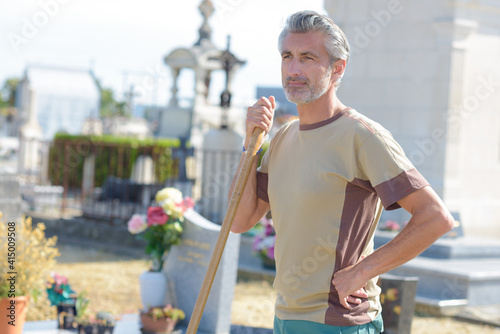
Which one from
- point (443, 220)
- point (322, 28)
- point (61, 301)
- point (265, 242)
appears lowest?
point (61, 301)

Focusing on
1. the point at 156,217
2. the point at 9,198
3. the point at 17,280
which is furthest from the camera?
the point at 9,198

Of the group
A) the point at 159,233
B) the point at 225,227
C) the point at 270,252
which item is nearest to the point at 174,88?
the point at 270,252

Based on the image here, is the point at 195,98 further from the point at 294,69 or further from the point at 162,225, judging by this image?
the point at 294,69

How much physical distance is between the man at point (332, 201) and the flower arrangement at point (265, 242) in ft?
20.6

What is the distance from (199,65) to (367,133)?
31.0 metres

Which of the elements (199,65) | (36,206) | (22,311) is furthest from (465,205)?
(199,65)

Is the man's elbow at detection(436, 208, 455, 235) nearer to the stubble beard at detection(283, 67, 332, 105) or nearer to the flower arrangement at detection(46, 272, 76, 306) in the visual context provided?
the stubble beard at detection(283, 67, 332, 105)

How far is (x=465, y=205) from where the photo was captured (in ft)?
31.3

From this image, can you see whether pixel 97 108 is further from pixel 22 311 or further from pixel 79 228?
pixel 22 311

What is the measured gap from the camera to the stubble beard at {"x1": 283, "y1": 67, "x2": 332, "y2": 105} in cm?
236

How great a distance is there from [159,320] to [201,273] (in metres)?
0.55

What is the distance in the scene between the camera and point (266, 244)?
28.7 feet

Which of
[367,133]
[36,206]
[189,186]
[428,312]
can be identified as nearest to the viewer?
[367,133]

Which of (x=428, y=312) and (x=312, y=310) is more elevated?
(x=312, y=310)
